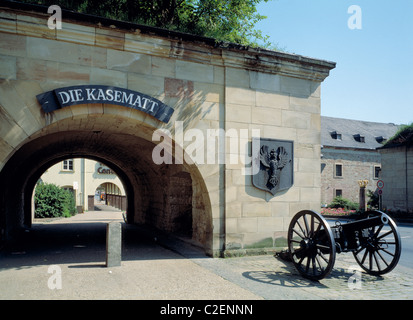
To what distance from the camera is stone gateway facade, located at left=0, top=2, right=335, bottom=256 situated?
6.81 m

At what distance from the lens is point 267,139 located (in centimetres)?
879

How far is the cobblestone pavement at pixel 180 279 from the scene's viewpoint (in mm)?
5488

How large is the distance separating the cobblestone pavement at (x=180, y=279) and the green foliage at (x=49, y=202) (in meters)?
13.4

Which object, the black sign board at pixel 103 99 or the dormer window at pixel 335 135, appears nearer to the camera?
the black sign board at pixel 103 99

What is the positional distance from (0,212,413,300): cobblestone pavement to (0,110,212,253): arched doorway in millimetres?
1294

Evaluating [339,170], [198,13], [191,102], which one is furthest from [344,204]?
[191,102]

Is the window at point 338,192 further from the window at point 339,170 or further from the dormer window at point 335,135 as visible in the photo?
the dormer window at point 335,135

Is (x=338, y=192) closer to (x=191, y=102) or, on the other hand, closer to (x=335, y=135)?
(x=335, y=135)

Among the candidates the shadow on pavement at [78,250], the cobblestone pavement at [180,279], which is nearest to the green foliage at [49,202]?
the shadow on pavement at [78,250]

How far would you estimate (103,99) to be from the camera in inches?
285

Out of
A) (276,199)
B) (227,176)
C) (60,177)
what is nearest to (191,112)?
(227,176)

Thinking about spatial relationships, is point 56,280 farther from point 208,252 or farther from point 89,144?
point 89,144

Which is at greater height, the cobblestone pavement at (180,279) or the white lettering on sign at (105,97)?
the white lettering on sign at (105,97)

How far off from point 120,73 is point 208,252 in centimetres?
431
